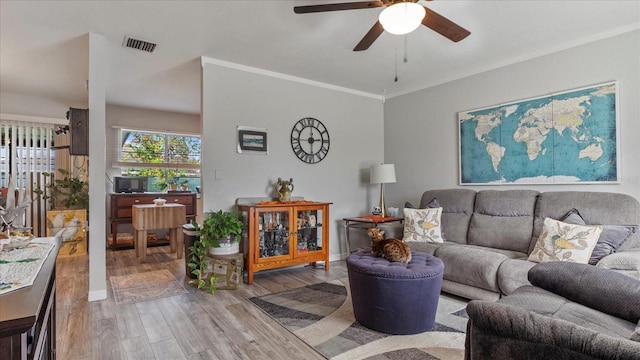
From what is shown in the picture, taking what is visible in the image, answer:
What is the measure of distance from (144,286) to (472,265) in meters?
3.14

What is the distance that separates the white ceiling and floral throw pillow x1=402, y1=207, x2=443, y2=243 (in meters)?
1.68

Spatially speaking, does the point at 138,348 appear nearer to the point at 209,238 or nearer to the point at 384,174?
the point at 209,238

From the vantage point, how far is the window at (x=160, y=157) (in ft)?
19.3

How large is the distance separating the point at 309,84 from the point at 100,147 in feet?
8.22

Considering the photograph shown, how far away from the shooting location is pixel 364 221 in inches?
161

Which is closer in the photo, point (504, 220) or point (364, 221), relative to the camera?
point (504, 220)

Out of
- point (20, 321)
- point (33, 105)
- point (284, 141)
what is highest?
point (33, 105)

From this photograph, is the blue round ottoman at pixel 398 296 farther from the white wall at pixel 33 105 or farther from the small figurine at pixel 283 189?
the white wall at pixel 33 105

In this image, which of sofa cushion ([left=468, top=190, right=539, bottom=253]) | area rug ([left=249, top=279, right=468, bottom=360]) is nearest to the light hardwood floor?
area rug ([left=249, top=279, right=468, bottom=360])

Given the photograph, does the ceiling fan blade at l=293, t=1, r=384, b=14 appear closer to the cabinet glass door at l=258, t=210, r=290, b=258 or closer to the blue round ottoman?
the blue round ottoman

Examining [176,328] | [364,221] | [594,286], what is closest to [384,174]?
[364,221]

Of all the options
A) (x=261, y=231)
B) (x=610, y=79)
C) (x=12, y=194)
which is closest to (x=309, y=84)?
(x=261, y=231)

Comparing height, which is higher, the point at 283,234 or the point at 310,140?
the point at 310,140

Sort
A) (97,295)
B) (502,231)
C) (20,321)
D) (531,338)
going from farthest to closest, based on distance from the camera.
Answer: (502,231)
(97,295)
(531,338)
(20,321)
